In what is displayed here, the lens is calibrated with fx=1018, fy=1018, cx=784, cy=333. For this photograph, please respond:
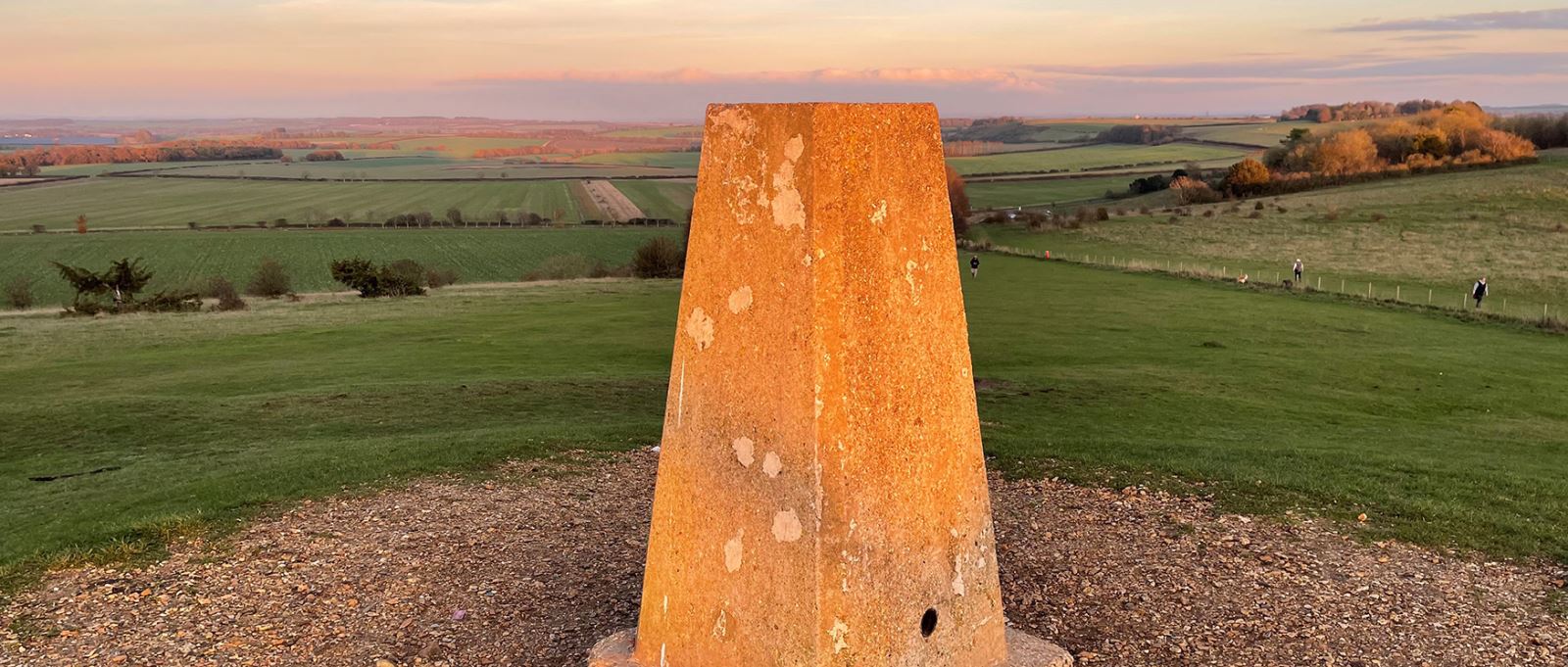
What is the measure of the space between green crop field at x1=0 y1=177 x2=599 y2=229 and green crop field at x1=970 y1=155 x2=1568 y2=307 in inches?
2192

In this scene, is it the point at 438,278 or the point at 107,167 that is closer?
the point at 438,278

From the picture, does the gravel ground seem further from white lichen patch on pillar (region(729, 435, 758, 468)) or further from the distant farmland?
the distant farmland

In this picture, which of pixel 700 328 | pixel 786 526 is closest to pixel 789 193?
pixel 700 328

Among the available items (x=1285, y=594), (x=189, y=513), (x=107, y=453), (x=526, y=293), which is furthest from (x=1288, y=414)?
(x=526, y=293)

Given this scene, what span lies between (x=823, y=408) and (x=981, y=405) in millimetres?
14269

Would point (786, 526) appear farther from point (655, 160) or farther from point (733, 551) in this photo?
point (655, 160)

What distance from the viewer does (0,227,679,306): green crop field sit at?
213 ft

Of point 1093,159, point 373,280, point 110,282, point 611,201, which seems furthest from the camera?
point 1093,159

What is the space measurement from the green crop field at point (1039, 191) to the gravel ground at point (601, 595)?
7656cm

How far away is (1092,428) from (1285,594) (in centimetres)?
813

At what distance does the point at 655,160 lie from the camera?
17112cm

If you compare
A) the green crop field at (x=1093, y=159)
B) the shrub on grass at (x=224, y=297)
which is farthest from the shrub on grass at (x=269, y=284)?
the green crop field at (x=1093, y=159)

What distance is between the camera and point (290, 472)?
1350 cm

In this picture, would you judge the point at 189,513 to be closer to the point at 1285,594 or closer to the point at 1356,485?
the point at 1285,594
